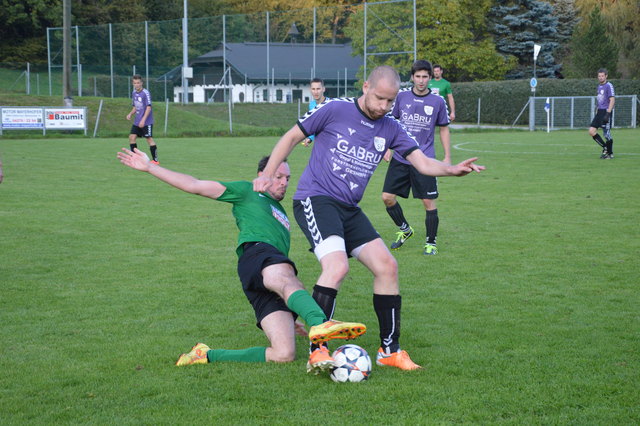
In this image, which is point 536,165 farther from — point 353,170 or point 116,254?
point 353,170

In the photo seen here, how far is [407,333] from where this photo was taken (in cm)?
591

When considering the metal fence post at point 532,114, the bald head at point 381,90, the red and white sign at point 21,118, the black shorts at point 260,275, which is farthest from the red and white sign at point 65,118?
the bald head at point 381,90

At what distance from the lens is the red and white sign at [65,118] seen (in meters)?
35.1

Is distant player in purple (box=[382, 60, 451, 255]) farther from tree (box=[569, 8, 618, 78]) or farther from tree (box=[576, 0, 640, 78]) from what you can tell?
tree (box=[576, 0, 640, 78])

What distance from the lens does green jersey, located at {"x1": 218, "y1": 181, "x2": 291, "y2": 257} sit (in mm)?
5500

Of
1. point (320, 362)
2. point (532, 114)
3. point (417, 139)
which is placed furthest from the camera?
point (532, 114)

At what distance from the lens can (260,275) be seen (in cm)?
523

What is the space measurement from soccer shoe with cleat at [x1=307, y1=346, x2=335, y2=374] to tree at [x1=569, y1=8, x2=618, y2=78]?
50086 mm

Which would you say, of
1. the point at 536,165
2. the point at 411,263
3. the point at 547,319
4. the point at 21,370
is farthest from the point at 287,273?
the point at 536,165

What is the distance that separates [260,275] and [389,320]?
94 cm

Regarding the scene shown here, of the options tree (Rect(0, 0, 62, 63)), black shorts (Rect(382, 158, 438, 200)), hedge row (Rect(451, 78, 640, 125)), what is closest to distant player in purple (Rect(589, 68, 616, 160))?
black shorts (Rect(382, 158, 438, 200))

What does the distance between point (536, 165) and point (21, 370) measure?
17.5 metres

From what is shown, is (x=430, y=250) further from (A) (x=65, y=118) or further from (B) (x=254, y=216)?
(A) (x=65, y=118)

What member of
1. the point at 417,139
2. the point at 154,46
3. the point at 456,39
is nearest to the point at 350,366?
the point at 417,139
